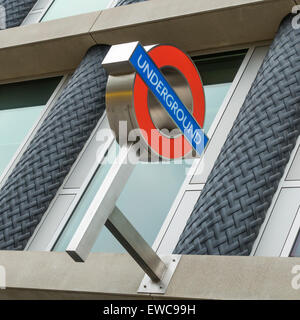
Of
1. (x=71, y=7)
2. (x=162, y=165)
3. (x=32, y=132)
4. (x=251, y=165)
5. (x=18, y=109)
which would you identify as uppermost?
(x=71, y=7)

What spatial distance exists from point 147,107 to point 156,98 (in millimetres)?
63

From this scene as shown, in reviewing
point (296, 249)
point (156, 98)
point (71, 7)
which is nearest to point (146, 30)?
point (71, 7)

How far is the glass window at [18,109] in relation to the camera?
6520 millimetres

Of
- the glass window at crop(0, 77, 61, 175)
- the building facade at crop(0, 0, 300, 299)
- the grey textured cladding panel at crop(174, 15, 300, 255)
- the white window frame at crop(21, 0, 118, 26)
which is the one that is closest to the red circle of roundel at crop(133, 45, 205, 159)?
the building facade at crop(0, 0, 300, 299)

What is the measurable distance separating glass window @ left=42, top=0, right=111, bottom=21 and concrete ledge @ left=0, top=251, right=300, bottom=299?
3607 millimetres

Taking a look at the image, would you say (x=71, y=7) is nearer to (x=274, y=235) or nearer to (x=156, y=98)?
(x=274, y=235)

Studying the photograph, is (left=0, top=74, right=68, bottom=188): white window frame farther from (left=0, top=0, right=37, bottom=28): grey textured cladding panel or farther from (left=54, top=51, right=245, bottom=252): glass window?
(left=0, top=0, right=37, bottom=28): grey textured cladding panel

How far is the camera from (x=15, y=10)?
766 centimetres

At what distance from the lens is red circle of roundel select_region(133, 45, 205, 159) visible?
3.11m

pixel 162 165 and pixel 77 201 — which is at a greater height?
pixel 162 165

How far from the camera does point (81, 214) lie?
5.39 metres

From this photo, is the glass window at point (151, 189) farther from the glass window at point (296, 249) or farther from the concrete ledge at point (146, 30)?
the glass window at point (296, 249)

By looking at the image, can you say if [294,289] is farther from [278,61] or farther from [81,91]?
[81,91]

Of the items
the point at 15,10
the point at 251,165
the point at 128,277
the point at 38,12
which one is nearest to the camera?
the point at 128,277
